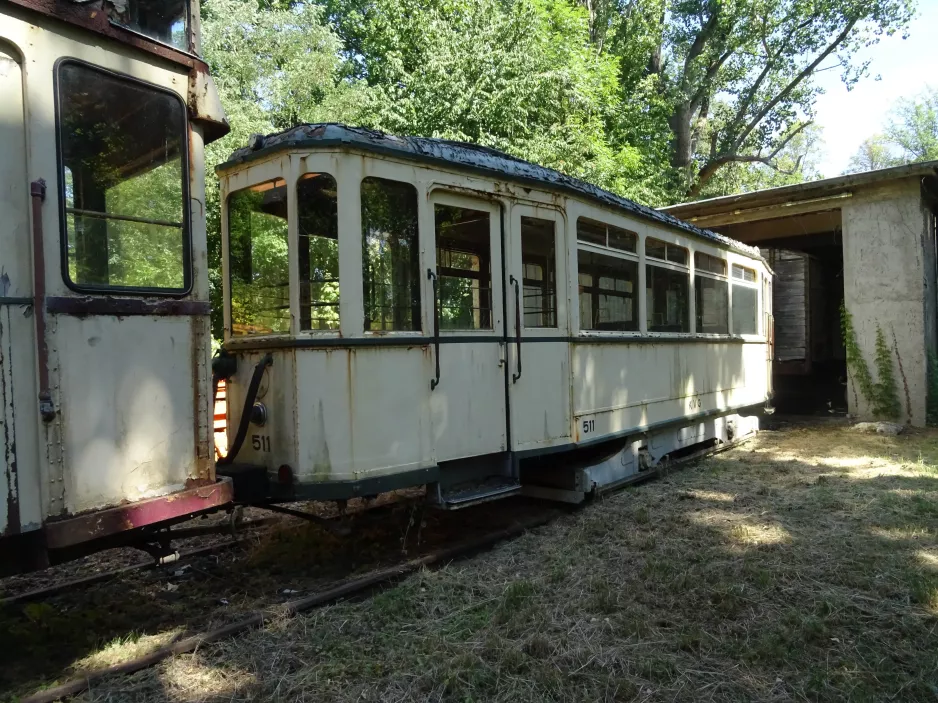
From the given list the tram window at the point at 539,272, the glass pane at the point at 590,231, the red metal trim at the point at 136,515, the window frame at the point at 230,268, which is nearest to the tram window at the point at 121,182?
the window frame at the point at 230,268

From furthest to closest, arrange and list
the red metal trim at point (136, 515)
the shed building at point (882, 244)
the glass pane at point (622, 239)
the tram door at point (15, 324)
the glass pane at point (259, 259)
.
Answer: the shed building at point (882, 244), the glass pane at point (622, 239), the glass pane at point (259, 259), the red metal trim at point (136, 515), the tram door at point (15, 324)

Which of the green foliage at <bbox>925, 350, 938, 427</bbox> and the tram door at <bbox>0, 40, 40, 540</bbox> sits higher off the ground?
the tram door at <bbox>0, 40, 40, 540</bbox>

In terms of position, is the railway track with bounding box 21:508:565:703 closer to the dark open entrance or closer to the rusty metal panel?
the rusty metal panel

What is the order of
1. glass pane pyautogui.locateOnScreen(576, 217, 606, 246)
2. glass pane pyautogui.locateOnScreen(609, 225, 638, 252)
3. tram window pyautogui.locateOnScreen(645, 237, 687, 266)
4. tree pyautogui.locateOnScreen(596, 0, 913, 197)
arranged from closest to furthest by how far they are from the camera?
glass pane pyautogui.locateOnScreen(576, 217, 606, 246) < glass pane pyautogui.locateOnScreen(609, 225, 638, 252) < tram window pyautogui.locateOnScreen(645, 237, 687, 266) < tree pyautogui.locateOnScreen(596, 0, 913, 197)

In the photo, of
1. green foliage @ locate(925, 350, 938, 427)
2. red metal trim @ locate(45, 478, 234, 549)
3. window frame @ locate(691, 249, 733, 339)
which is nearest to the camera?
red metal trim @ locate(45, 478, 234, 549)

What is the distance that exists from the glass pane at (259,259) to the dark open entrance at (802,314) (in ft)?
39.5

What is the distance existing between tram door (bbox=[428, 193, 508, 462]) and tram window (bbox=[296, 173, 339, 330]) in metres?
0.73

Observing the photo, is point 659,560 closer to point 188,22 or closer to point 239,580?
point 239,580

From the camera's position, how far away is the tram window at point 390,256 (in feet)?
14.9

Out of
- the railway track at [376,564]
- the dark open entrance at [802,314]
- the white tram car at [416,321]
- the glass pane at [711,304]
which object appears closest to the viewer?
the railway track at [376,564]

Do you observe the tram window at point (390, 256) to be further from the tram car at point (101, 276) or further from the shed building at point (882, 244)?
the shed building at point (882, 244)

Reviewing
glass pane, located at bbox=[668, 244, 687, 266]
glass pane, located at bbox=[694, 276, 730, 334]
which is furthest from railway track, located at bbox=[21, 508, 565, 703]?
glass pane, located at bbox=[694, 276, 730, 334]

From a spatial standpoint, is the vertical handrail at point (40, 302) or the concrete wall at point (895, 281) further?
the concrete wall at point (895, 281)

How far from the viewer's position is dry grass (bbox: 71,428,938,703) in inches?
121
